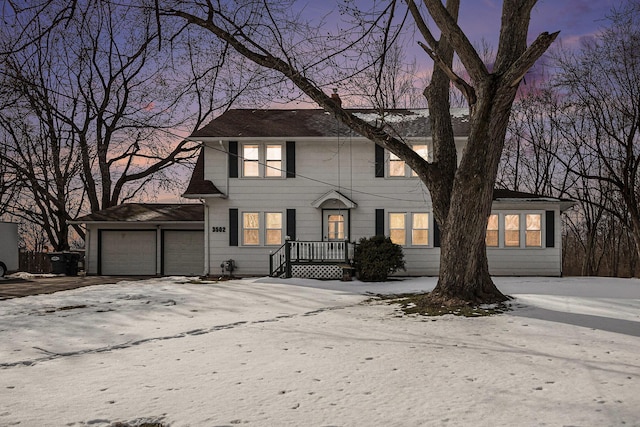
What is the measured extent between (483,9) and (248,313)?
8644 millimetres

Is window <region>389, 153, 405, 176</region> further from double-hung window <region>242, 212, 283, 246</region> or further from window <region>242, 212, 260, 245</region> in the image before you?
window <region>242, 212, 260, 245</region>

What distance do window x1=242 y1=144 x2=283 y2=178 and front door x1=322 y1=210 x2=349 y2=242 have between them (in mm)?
2453

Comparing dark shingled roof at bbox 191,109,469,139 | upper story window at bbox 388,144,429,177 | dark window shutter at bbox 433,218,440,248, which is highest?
dark shingled roof at bbox 191,109,469,139

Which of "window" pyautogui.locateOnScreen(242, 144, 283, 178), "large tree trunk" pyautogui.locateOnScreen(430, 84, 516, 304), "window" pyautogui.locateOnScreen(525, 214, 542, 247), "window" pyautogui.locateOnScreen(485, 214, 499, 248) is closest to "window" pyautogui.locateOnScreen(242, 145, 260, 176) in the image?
"window" pyautogui.locateOnScreen(242, 144, 283, 178)

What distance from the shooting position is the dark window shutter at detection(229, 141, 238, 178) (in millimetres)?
19969

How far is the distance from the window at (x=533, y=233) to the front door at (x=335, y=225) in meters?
6.87

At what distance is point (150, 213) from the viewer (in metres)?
24.0

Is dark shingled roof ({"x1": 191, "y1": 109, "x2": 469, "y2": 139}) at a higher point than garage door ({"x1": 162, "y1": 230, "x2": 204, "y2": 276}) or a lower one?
higher

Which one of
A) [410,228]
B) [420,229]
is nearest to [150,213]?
[410,228]

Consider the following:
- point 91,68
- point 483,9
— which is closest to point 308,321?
point 483,9

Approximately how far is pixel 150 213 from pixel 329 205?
9.18m

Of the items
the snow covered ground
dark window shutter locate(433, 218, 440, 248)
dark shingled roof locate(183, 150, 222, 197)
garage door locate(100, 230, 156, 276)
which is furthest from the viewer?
garage door locate(100, 230, 156, 276)

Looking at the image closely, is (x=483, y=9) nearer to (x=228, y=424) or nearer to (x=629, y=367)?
(x=629, y=367)

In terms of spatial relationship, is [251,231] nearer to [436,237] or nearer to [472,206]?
[436,237]
